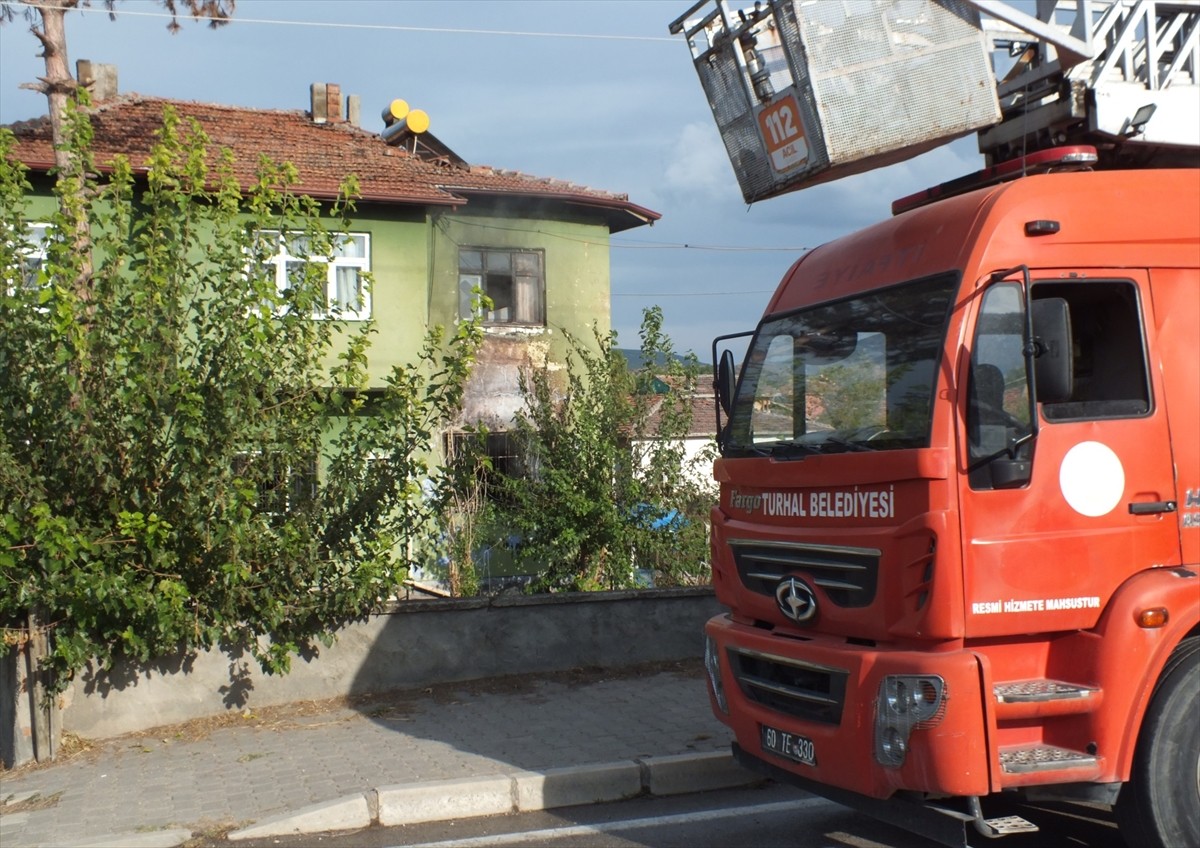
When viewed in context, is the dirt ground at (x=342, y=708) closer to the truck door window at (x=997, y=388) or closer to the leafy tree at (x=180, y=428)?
the leafy tree at (x=180, y=428)

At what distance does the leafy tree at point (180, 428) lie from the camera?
7.86m

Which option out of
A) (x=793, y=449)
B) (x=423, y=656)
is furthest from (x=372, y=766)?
(x=793, y=449)

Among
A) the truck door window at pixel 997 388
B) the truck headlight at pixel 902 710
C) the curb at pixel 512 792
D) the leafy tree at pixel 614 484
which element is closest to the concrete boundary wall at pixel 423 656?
the leafy tree at pixel 614 484

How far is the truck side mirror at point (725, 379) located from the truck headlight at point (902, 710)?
87.4 inches

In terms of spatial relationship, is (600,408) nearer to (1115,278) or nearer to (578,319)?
(1115,278)

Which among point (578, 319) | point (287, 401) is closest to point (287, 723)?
point (287, 401)

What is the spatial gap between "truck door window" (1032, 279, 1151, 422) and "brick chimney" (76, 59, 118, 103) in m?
20.5

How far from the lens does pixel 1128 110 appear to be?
6.24 m

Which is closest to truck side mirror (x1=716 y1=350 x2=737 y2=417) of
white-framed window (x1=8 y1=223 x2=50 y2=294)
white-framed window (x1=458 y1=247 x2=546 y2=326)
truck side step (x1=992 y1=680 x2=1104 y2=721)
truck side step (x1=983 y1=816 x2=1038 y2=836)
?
truck side step (x1=992 y1=680 x2=1104 y2=721)

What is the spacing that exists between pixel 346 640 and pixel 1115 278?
21.0ft

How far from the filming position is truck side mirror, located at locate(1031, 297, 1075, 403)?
5.00 meters

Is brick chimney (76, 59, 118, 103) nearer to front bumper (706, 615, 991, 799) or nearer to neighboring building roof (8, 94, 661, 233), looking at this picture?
neighboring building roof (8, 94, 661, 233)

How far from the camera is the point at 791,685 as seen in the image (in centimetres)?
569

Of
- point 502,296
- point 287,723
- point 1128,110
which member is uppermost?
point 502,296
